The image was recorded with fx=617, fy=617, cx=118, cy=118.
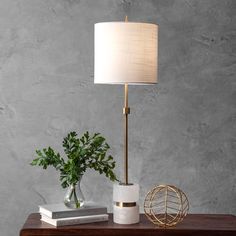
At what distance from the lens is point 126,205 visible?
2.74 metres

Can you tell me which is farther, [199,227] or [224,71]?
[224,71]

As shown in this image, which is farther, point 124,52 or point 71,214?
point 71,214

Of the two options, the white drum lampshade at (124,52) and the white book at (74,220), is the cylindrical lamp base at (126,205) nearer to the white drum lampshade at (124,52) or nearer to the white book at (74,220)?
the white book at (74,220)

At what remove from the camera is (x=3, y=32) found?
10.0 ft

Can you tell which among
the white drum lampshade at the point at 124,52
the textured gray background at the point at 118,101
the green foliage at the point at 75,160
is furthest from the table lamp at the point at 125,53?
the textured gray background at the point at 118,101

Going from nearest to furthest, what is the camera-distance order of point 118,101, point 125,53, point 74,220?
point 125,53 < point 74,220 < point 118,101

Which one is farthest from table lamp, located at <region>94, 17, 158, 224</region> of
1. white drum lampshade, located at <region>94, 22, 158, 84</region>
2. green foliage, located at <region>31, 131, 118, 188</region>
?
green foliage, located at <region>31, 131, 118, 188</region>

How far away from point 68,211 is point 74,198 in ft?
0.25

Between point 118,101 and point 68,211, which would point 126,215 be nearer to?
point 68,211

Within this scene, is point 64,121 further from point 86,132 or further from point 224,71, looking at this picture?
point 224,71

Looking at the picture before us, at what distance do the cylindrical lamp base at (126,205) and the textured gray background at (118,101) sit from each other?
0.35 m

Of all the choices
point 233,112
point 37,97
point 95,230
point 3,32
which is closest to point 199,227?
point 95,230

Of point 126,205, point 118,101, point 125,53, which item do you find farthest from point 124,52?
point 126,205

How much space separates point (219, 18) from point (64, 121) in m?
0.94
